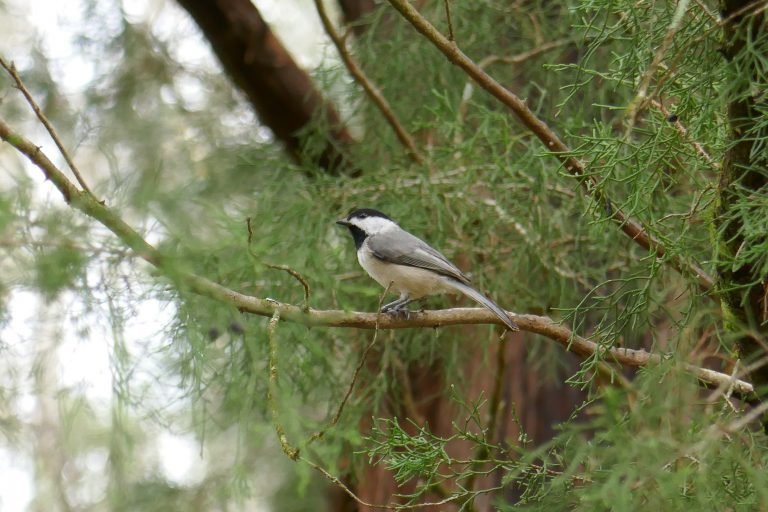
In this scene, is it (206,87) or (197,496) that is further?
(206,87)

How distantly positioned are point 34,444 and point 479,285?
381 cm

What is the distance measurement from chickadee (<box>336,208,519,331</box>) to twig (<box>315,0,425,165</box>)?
378mm

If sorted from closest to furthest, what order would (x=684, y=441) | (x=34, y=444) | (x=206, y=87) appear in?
(x=684, y=441) < (x=206, y=87) < (x=34, y=444)

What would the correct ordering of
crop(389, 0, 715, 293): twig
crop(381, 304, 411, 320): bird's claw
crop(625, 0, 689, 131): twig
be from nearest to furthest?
crop(625, 0, 689, 131): twig → crop(389, 0, 715, 293): twig → crop(381, 304, 411, 320): bird's claw

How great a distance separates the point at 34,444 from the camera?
596 cm

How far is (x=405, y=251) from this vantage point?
11.0 feet

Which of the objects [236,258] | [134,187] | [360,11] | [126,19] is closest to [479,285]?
[236,258]

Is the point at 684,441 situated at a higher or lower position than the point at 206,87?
lower

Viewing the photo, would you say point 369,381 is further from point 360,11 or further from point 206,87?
point 206,87

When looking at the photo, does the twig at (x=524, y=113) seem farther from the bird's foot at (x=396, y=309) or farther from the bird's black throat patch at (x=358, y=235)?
the bird's black throat patch at (x=358, y=235)

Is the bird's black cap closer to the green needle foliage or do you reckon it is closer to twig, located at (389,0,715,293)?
the green needle foliage

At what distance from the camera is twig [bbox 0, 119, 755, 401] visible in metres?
2.09

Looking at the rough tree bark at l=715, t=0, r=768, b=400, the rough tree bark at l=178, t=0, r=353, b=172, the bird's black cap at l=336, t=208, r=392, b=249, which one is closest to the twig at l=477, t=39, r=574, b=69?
the rough tree bark at l=178, t=0, r=353, b=172

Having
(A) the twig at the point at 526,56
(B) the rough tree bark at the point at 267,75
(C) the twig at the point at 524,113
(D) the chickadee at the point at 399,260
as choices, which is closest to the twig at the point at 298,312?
(C) the twig at the point at 524,113
